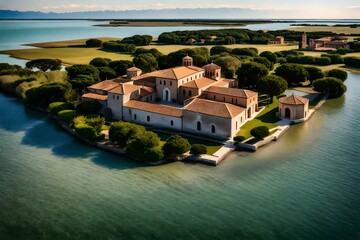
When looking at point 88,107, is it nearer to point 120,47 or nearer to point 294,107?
point 294,107

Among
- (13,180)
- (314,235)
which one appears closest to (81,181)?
(13,180)

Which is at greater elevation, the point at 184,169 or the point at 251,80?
the point at 251,80

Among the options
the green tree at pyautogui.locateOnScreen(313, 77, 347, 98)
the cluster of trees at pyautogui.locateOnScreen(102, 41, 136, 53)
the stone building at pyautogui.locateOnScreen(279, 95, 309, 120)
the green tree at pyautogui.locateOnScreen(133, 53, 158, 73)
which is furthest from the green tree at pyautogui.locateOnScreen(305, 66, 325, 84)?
the cluster of trees at pyautogui.locateOnScreen(102, 41, 136, 53)

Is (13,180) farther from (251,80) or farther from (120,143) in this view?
(251,80)

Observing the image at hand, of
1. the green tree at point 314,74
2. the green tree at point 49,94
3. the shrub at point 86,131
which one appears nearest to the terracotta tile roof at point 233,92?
the shrub at point 86,131

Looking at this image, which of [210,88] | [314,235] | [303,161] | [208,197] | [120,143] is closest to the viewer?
[314,235]

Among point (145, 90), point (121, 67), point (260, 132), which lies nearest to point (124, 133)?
point (145, 90)

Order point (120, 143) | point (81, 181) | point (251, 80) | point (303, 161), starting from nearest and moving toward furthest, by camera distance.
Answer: point (81, 181) < point (303, 161) < point (120, 143) < point (251, 80)
